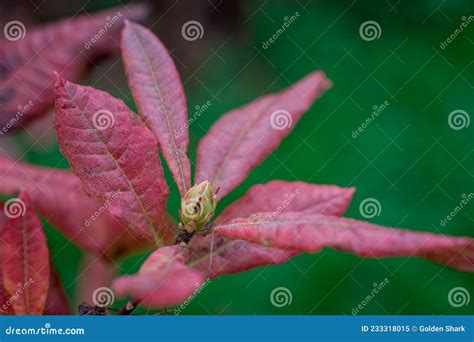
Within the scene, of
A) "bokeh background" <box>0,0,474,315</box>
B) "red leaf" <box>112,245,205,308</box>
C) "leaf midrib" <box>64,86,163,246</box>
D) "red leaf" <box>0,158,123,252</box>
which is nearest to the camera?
"red leaf" <box>112,245,205,308</box>

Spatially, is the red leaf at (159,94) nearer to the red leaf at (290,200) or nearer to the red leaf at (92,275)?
the red leaf at (290,200)

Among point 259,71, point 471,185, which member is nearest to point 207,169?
point 259,71

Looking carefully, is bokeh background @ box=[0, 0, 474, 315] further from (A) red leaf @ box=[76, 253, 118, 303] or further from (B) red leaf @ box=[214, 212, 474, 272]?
(B) red leaf @ box=[214, 212, 474, 272]

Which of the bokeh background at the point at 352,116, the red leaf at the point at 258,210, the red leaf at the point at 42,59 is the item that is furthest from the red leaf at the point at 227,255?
the bokeh background at the point at 352,116

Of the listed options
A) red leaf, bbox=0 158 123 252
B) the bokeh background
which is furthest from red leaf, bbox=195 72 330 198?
the bokeh background

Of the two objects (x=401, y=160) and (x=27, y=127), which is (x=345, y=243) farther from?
(x=401, y=160)
